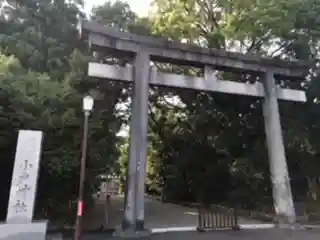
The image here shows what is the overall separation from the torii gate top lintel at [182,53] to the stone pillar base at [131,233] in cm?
597

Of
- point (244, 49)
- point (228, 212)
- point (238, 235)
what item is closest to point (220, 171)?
point (228, 212)

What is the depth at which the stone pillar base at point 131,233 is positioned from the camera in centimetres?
954

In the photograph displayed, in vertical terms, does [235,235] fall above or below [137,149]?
below

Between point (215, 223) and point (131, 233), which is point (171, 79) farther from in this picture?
point (131, 233)

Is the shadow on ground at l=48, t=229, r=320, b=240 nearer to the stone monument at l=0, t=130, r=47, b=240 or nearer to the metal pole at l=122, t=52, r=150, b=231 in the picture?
the metal pole at l=122, t=52, r=150, b=231

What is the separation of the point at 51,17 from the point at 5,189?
8.43 meters

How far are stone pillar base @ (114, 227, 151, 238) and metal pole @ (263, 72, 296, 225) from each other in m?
5.30

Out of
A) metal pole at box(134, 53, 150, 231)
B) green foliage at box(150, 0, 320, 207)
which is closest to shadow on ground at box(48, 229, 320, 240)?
metal pole at box(134, 53, 150, 231)

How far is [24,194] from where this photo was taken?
770cm

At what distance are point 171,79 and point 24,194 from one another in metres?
6.36

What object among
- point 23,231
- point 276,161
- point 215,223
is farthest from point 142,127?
point 276,161

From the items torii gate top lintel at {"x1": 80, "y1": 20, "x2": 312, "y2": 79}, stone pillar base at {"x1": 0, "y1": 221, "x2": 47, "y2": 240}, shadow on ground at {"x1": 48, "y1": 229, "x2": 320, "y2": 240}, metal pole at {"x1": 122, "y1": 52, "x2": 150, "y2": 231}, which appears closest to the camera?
stone pillar base at {"x1": 0, "y1": 221, "x2": 47, "y2": 240}

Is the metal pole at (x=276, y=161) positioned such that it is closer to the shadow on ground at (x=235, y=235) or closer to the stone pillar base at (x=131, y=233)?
the shadow on ground at (x=235, y=235)

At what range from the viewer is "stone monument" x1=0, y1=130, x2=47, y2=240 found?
24.3ft
